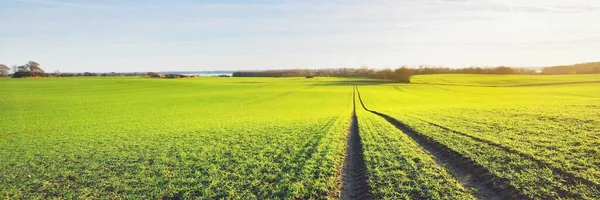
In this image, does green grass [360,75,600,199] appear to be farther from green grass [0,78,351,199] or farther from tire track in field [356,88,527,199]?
green grass [0,78,351,199]

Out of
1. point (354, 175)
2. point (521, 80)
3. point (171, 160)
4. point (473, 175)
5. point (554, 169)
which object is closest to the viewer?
point (554, 169)

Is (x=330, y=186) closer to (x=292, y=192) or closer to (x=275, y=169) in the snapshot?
(x=292, y=192)

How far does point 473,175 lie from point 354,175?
434cm

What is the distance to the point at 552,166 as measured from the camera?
39.2 ft

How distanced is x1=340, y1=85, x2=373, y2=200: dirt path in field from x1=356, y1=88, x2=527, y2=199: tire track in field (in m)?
3.30

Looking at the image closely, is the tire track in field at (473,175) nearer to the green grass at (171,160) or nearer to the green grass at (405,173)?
the green grass at (405,173)

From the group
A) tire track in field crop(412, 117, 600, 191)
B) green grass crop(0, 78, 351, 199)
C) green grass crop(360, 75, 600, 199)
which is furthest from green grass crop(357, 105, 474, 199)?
tire track in field crop(412, 117, 600, 191)

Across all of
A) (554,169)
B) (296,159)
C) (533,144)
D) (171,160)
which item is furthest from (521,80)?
(171,160)

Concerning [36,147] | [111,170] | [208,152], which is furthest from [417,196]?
[36,147]

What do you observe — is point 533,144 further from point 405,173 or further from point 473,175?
point 405,173

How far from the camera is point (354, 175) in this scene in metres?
13.0

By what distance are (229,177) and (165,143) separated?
8.43 metres

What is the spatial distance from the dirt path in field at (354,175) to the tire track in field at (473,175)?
3305 millimetres

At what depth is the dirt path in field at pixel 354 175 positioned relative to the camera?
1112 centimetres
